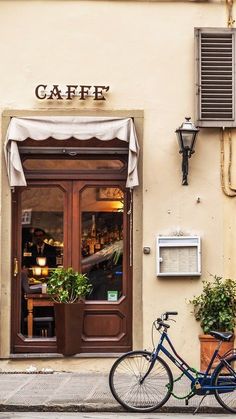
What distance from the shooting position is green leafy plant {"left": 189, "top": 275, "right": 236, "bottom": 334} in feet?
36.4

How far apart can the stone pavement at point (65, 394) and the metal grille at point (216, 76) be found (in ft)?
12.5

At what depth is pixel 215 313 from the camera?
36.7ft

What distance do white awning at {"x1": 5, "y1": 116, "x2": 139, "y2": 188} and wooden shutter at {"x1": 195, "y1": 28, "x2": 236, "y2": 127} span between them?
1.05 m

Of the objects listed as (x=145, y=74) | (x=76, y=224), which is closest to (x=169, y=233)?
(x=76, y=224)

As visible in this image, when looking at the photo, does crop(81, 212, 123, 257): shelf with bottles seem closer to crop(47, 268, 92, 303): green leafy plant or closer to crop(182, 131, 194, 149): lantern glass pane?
crop(47, 268, 92, 303): green leafy plant

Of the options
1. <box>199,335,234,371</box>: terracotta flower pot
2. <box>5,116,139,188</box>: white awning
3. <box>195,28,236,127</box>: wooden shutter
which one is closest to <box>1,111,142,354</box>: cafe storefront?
<box>5,116,139,188</box>: white awning

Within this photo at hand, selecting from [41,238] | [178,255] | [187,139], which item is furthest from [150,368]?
[187,139]

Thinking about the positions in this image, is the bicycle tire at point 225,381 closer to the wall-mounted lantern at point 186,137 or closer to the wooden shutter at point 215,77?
the wall-mounted lantern at point 186,137

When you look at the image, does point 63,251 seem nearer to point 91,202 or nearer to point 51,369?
point 91,202

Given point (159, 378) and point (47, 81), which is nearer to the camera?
point (159, 378)

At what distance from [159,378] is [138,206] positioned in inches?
121

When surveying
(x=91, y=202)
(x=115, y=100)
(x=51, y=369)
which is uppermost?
(x=115, y=100)

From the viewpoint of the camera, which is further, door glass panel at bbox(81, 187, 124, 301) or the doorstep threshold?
door glass panel at bbox(81, 187, 124, 301)

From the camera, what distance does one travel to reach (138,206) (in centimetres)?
1149
